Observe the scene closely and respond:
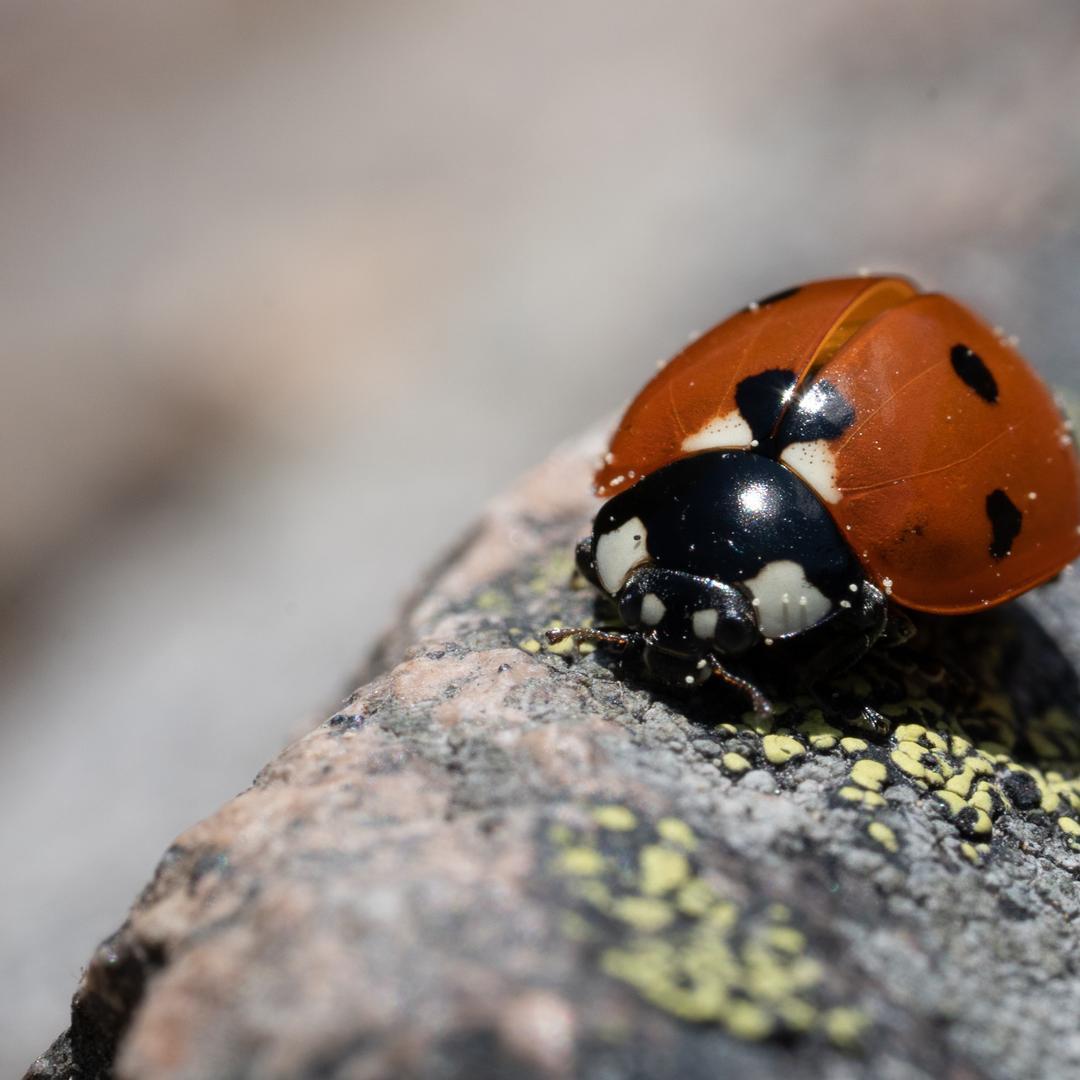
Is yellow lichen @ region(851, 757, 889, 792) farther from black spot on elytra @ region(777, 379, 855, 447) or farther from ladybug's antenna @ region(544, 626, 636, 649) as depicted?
black spot on elytra @ region(777, 379, 855, 447)

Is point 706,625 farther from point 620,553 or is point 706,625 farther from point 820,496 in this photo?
point 820,496

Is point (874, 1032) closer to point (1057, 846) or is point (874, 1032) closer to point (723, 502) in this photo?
point (1057, 846)

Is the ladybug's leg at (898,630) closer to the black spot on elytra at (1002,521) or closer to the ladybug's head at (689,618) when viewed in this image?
the black spot on elytra at (1002,521)

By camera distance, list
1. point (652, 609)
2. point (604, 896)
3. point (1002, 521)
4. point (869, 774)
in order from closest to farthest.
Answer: point (604, 896) → point (869, 774) → point (652, 609) → point (1002, 521)

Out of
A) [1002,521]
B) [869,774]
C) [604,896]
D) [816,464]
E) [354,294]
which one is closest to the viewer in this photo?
[604,896]

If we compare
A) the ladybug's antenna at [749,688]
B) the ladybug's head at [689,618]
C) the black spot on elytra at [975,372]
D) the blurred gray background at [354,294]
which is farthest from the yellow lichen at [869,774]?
the blurred gray background at [354,294]

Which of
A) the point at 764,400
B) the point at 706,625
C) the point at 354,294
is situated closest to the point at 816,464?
the point at 764,400

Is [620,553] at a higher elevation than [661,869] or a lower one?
higher

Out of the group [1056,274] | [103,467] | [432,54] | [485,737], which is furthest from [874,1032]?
[432,54]

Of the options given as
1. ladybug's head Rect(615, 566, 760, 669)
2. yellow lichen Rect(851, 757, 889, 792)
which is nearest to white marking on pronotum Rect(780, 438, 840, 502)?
ladybug's head Rect(615, 566, 760, 669)
